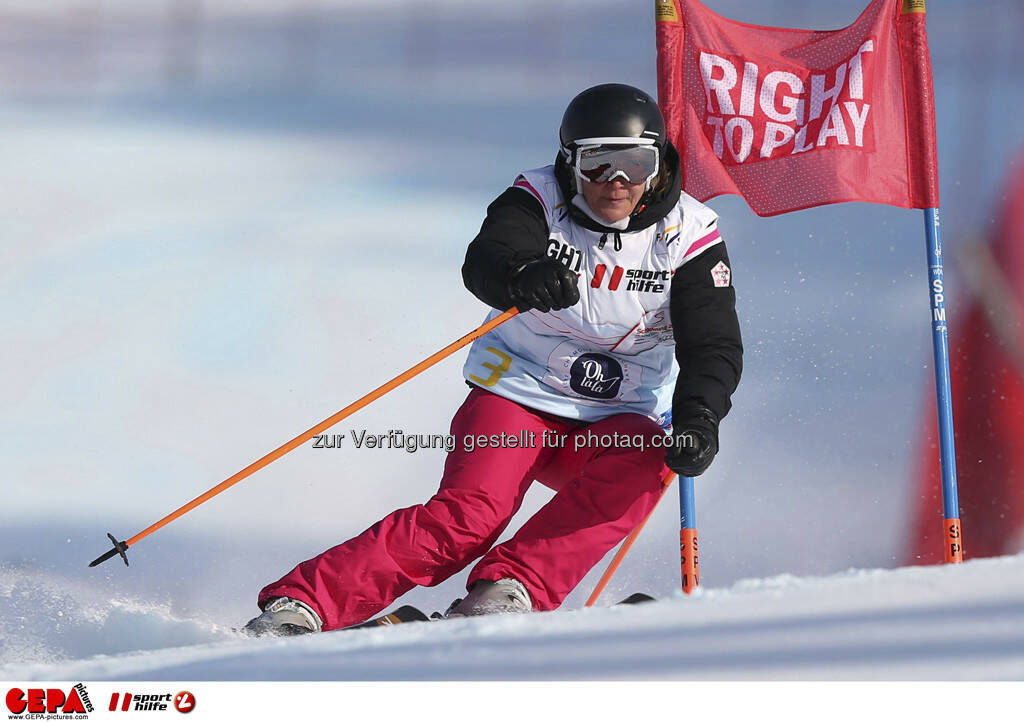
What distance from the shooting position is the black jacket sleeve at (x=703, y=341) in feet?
8.71

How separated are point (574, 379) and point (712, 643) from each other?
54.1 inches

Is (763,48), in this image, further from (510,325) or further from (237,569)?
(237,569)

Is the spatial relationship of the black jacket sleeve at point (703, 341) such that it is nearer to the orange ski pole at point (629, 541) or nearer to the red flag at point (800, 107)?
the orange ski pole at point (629, 541)

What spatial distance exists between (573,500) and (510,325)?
0.55m

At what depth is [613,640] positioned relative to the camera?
5.33 ft

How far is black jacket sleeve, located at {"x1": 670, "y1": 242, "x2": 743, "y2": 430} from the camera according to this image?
8.71ft

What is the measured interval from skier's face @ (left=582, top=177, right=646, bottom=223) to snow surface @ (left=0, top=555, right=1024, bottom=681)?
1185 mm

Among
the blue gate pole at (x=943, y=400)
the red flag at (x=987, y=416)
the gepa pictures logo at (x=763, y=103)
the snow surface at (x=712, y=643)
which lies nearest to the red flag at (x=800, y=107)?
the gepa pictures logo at (x=763, y=103)

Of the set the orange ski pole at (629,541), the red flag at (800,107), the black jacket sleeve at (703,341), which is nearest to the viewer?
the black jacket sleeve at (703,341)

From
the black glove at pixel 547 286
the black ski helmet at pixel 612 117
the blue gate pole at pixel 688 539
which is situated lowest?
the blue gate pole at pixel 688 539

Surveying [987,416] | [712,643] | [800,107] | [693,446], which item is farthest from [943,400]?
[987,416]
